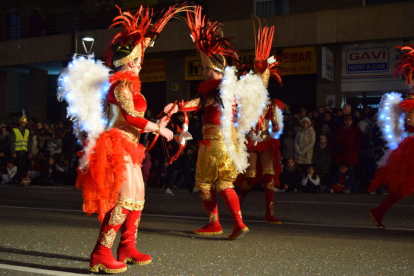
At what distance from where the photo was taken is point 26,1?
2878 cm

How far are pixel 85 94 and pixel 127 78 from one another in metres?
0.45

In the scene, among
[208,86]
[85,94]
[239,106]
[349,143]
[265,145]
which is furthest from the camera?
[349,143]

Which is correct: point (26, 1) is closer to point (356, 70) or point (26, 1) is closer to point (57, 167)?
point (57, 167)

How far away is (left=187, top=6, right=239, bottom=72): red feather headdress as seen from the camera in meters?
6.31

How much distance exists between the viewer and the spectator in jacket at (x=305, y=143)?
42.9 feet

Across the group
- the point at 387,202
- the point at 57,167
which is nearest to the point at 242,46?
the point at 57,167

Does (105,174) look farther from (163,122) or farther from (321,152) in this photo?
(321,152)

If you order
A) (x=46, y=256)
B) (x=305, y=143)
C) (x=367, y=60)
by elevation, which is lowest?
(x=46, y=256)

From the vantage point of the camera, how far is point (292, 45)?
1884 cm

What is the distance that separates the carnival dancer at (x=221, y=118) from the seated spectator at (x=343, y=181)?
6.83 m

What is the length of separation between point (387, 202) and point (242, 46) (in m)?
13.9

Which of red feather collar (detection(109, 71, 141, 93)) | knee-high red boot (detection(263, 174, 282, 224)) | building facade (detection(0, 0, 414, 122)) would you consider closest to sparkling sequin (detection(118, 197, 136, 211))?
red feather collar (detection(109, 71, 141, 93))

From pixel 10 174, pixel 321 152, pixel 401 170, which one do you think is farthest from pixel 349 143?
pixel 10 174

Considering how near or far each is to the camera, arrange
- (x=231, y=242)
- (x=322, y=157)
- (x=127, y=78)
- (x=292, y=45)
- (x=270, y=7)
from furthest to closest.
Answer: (x=270, y=7) → (x=292, y=45) → (x=322, y=157) → (x=231, y=242) → (x=127, y=78)
